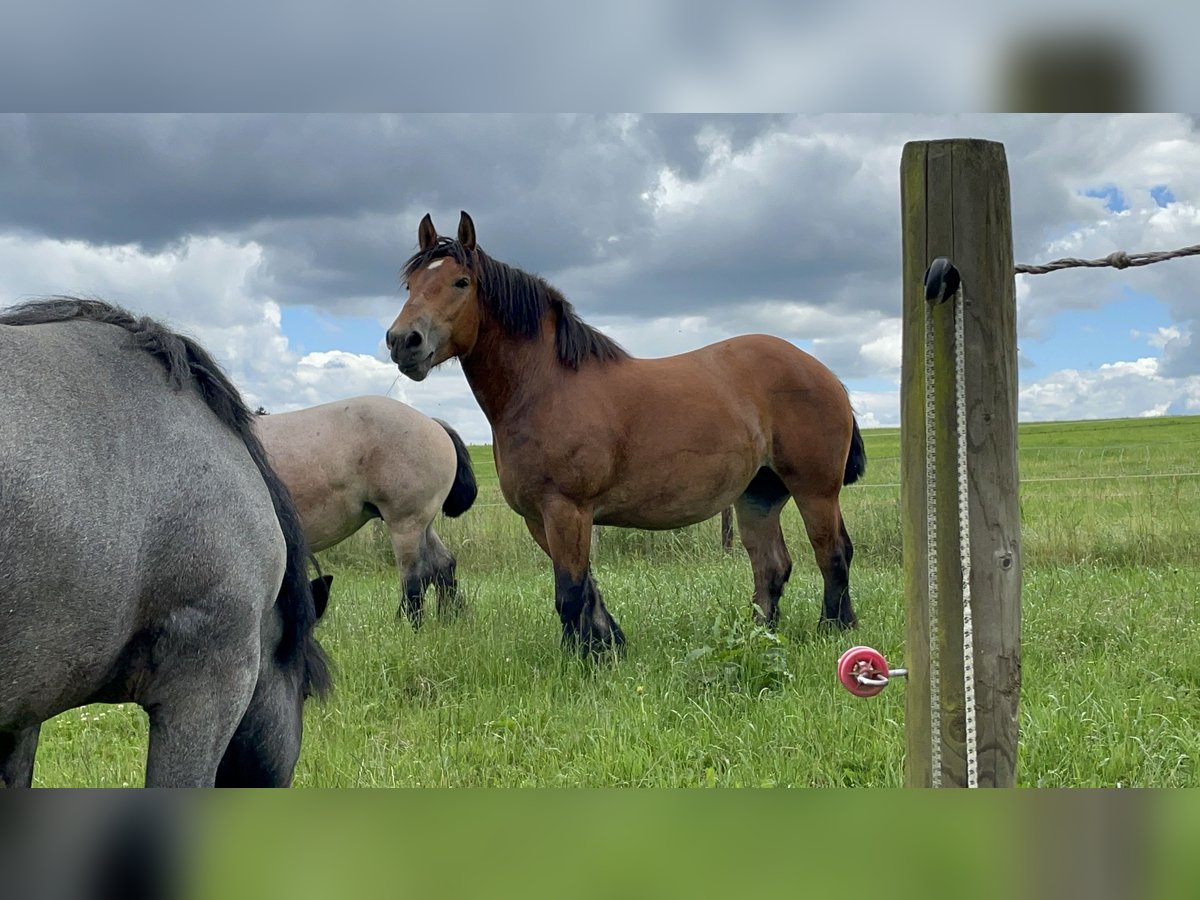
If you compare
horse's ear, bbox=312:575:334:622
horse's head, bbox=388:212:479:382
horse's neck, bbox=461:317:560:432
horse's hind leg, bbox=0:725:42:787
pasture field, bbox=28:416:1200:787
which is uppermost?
horse's head, bbox=388:212:479:382

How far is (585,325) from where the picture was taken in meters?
5.46

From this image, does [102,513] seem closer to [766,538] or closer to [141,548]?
[141,548]

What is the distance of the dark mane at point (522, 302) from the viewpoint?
16.6ft

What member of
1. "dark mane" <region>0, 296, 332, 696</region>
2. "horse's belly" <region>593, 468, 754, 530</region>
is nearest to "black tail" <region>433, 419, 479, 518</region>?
"horse's belly" <region>593, 468, 754, 530</region>

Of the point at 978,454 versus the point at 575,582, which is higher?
the point at 978,454

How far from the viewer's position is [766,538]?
6098 millimetres

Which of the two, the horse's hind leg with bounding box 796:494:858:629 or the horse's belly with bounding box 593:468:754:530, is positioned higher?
the horse's belly with bounding box 593:468:754:530

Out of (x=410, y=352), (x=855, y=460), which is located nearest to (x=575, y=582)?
(x=410, y=352)

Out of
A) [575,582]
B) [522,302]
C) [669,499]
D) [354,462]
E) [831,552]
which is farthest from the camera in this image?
[354,462]

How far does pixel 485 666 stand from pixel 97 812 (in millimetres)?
3748

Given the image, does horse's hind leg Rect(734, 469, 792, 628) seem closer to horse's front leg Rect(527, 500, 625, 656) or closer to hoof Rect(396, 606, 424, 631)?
horse's front leg Rect(527, 500, 625, 656)

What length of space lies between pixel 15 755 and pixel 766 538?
4417 millimetres

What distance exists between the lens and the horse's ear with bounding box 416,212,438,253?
5.10m

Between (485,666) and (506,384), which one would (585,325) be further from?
(485,666)
